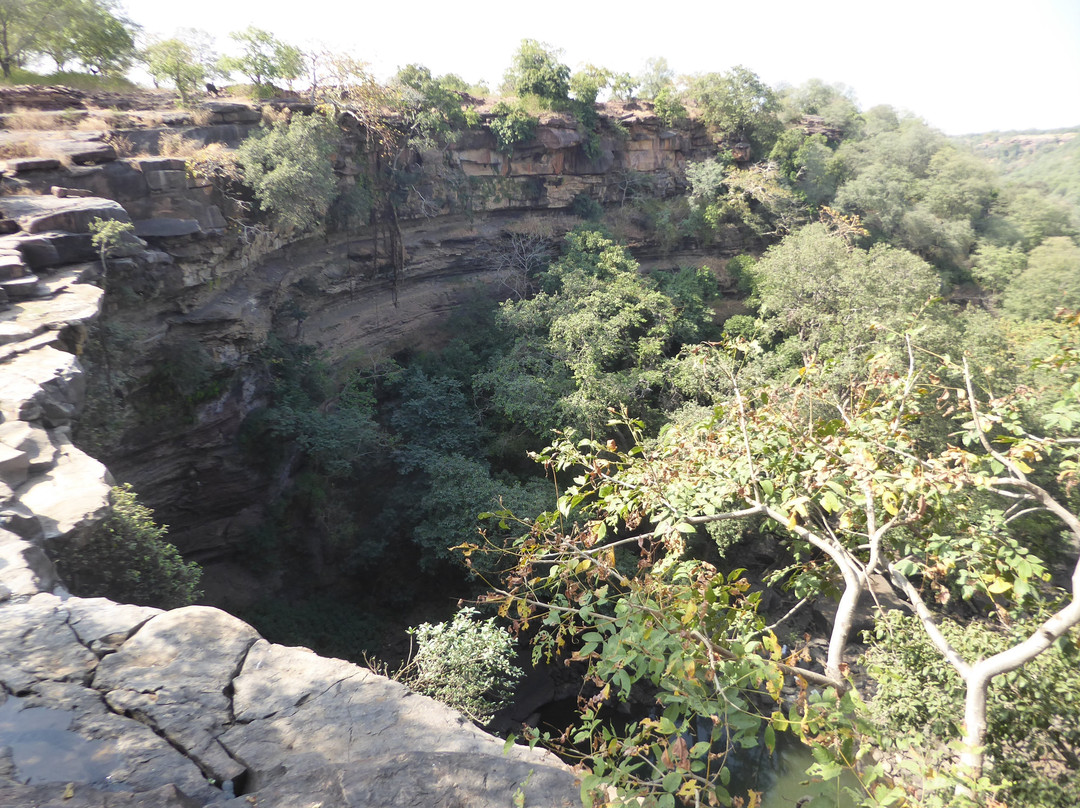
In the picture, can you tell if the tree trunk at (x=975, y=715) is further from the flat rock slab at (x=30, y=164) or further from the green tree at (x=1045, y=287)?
the green tree at (x=1045, y=287)

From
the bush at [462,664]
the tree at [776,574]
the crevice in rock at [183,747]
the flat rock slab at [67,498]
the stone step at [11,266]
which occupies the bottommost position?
the bush at [462,664]

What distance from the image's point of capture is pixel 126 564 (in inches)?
201

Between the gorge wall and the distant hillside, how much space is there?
104ft

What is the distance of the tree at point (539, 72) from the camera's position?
714 inches

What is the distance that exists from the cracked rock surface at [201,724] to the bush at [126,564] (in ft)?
2.55

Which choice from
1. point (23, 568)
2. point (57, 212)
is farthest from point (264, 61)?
point (23, 568)

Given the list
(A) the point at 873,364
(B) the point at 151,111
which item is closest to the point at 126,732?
(A) the point at 873,364

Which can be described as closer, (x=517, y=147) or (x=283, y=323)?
(x=283, y=323)

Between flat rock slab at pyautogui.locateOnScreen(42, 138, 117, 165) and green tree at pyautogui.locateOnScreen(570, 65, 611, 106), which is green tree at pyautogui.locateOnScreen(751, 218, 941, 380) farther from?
flat rock slab at pyautogui.locateOnScreen(42, 138, 117, 165)

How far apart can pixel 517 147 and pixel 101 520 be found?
16.2 meters

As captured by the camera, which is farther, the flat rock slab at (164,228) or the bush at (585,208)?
the bush at (585,208)

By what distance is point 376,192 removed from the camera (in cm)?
1436

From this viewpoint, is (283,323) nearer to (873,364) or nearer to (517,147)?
(517,147)

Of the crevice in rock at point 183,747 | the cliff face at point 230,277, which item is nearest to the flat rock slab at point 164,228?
the cliff face at point 230,277
